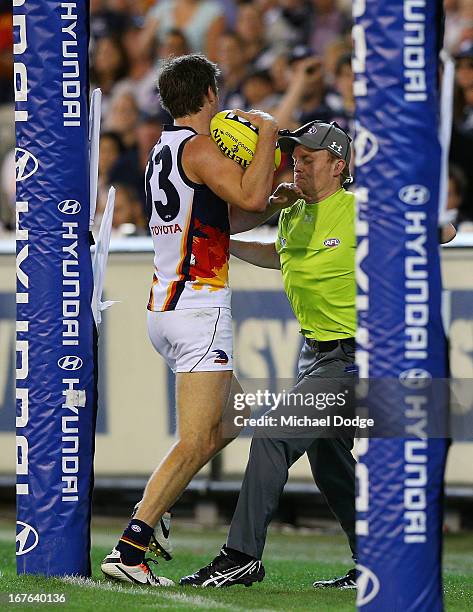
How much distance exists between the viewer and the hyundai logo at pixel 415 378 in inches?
188

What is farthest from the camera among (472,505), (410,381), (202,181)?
(472,505)

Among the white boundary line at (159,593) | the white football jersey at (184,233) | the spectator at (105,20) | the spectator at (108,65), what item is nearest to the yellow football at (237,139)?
the white football jersey at (184,233)

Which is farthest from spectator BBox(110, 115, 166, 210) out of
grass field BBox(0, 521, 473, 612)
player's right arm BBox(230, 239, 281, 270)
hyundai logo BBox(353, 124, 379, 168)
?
hyundai logo BBox(353, 124, 379, 168)

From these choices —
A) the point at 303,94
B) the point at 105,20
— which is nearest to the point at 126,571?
the point at 303,94

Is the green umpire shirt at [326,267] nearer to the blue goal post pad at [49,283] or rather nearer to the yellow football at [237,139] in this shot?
the yellow football at [237,139]

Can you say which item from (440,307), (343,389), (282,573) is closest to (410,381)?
(440,307)

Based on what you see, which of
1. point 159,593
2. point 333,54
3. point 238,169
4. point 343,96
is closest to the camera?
point 159,593

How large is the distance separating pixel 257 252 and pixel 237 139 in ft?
3.01

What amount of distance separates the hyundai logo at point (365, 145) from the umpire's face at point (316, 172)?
141 cm

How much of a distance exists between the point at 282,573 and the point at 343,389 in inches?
53.3

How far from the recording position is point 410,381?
478 cm

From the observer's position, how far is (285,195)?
616 cm

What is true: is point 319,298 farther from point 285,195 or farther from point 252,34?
point 252,34

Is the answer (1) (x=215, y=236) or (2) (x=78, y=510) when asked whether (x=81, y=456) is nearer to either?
(2) (x=78, y=510)
